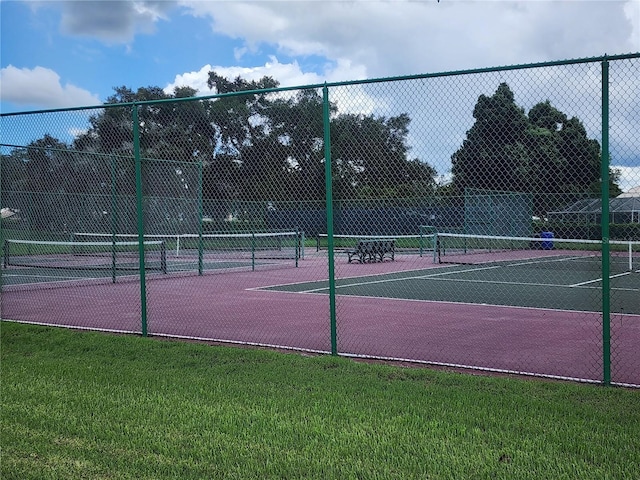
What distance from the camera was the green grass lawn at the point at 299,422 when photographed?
385 cm

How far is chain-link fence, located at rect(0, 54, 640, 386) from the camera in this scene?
6.61 meters

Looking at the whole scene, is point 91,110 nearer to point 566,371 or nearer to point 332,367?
point 332,367

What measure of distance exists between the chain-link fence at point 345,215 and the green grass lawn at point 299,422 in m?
1.00

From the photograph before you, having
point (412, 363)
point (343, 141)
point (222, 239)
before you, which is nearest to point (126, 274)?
point (222, 239)

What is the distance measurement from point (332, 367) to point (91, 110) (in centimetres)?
473

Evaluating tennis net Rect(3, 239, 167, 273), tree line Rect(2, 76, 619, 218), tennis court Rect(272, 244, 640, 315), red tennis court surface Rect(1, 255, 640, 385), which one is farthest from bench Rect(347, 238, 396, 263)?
tree line Rect(2, 76, 619, 218)

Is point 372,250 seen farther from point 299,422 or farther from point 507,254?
point 299,422

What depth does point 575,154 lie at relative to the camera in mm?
6434

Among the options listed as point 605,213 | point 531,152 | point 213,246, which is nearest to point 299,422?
point 605,213

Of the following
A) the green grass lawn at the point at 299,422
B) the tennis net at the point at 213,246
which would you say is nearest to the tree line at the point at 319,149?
the green grass lawn at the point at 299,422

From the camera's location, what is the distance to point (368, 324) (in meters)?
9.10

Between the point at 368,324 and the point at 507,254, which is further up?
the point at 507,254

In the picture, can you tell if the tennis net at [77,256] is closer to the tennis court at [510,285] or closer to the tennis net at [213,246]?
the tennis net at [213,246]

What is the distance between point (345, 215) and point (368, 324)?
5.10ft
